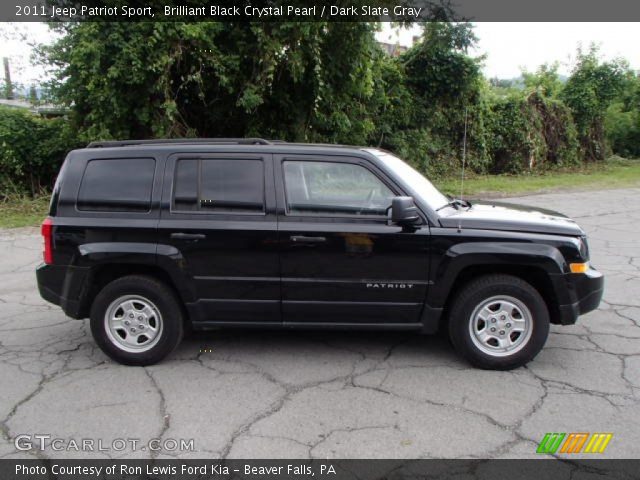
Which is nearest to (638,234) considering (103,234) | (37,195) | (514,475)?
(514,475)

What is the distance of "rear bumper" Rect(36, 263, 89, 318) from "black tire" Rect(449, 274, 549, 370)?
9.76 feet

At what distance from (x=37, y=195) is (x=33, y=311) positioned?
25.8 feet

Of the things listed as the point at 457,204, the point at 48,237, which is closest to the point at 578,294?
the point at 457,204

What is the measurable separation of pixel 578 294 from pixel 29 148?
12.2 metres

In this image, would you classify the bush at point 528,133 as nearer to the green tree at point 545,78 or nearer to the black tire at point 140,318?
the green tree at point 545,78

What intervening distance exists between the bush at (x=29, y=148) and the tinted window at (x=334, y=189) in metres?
9.20

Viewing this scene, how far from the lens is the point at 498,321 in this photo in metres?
4.06

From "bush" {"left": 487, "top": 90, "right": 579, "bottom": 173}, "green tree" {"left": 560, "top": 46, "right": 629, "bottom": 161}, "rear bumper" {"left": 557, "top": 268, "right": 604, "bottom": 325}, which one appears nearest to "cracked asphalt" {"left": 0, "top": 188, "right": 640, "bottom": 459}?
"rear bumper" {"left": 557, "top": 268, "right": 604, "bottom": 325}

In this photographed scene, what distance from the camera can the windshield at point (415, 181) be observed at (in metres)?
4.25

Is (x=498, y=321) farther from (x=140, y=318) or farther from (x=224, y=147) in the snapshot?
(x=140, y=318)

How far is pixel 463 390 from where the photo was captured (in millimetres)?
3787

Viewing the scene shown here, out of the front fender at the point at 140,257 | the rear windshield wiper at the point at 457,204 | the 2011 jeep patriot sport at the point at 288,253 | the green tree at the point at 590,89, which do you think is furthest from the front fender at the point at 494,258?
the green tree at the point at 590,89

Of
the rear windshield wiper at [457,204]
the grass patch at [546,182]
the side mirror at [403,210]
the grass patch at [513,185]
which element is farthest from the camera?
the grass patch at [546,182]

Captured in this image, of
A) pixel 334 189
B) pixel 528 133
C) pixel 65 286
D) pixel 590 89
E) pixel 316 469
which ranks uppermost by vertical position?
pixel 590 89
